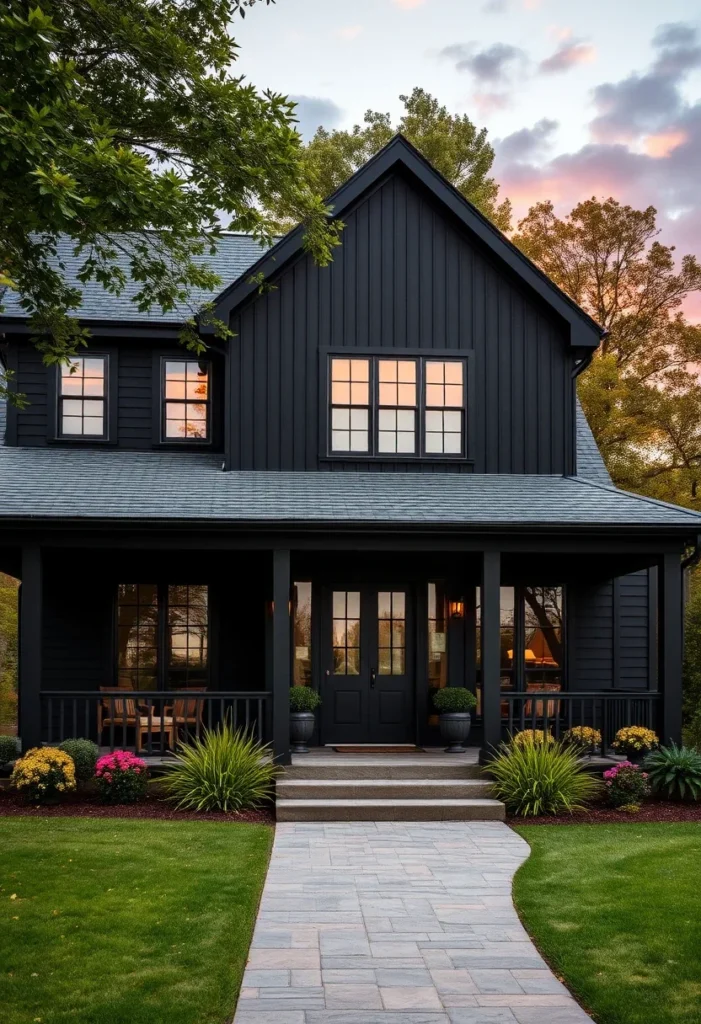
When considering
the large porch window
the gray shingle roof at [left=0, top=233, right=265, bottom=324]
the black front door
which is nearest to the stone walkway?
the black front door

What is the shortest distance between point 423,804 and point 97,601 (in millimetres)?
5809

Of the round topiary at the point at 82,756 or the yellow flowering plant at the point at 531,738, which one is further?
the yellow flowering plant at the point at 531,738

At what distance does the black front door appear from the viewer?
14.5 meters

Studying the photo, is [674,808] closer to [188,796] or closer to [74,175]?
[188,796]

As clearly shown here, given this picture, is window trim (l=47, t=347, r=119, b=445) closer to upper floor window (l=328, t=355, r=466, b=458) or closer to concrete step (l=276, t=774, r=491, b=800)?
upper floor window (l=328, t=355, r=466, b=458)

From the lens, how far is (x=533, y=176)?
96.0 ft

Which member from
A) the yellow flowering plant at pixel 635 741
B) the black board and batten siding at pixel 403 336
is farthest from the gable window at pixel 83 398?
the yellow flowering plant at pixel 635 741

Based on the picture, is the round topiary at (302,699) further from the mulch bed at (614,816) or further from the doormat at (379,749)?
the mulch bed at (614,816)

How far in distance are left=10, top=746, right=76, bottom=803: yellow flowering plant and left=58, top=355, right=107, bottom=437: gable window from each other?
207 inches

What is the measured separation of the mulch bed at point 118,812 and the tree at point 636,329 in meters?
16.3

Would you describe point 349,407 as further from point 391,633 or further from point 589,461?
point 589,461

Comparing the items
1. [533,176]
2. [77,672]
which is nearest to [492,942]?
[77,672]

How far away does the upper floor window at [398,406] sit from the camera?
578 inches

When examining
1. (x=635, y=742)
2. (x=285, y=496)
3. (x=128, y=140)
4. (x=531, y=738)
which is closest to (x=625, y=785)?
(x=635, y=742)
